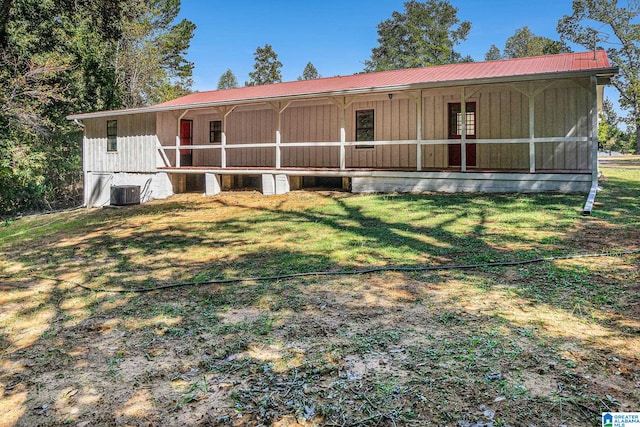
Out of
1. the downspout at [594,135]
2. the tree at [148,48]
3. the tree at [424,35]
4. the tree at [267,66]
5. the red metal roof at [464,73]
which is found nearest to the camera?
the downspout at [594,135]

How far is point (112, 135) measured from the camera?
1900cm

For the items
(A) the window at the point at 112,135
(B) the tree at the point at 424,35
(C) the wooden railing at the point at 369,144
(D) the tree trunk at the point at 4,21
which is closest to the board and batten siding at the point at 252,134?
(C) the wooden railing at the point at 369,144

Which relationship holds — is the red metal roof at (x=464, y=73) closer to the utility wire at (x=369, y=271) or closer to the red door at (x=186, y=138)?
the red door at (x=186, y=138)

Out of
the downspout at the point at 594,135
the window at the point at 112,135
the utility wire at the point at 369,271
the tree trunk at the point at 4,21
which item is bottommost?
the utility wire at the point at 369,271

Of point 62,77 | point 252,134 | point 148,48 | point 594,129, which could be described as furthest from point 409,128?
point 148,48

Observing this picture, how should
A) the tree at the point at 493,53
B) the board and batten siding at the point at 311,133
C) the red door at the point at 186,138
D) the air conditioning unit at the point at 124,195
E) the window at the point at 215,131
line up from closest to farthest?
the board and batten siding at the point at 311,133 < the air conditioning unit at the point at 124,195 < the window at the point at 215,131 < the red door at the point at 186,138 < the tree at the point at 493,53

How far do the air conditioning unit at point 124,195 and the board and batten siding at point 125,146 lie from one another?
139 cm

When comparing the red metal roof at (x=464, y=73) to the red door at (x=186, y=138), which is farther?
the red door at (x=186, y=138)

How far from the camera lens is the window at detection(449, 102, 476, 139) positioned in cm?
1318

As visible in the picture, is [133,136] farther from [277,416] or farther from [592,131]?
[277,416]

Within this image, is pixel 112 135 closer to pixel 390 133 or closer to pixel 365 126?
pixel 365 126

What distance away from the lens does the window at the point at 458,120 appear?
1318 centimetres

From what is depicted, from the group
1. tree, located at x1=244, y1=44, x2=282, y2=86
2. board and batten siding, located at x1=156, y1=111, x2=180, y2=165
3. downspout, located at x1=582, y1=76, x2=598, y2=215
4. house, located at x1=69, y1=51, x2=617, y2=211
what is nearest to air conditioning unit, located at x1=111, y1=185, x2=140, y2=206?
house, located at x1=69, y1=51, x2=617, y2=211

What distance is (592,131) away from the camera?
10.4 m
